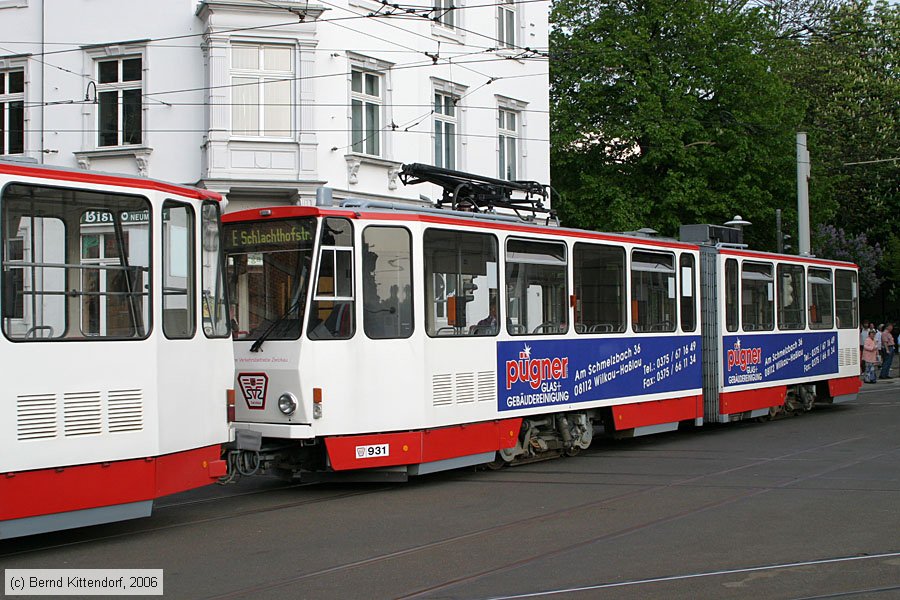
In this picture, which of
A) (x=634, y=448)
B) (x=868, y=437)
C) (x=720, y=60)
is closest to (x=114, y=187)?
(x=634, y=448)

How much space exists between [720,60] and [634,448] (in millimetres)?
23324

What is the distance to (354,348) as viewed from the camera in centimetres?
1158

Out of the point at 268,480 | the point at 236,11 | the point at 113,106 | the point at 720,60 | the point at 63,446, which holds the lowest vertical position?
the point at 268,480

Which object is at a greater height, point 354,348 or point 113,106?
point 113,106

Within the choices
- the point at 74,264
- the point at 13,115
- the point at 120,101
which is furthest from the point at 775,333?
the point at 13,115

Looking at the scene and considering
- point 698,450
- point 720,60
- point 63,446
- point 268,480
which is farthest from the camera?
point 720,60

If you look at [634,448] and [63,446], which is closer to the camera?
[63,446]

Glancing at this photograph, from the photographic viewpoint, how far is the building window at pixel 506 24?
2752 cm

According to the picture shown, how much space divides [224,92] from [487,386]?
10.8 metres

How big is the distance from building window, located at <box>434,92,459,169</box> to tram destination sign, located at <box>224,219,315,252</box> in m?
13.8

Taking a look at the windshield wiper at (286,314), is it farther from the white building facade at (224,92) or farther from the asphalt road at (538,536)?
the white building facade at (224,92)

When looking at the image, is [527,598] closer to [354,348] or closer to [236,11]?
[354,348]

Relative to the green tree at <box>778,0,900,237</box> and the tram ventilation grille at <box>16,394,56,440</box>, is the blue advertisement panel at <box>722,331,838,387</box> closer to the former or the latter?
the tram ventilation grille at <box>16,394,56,440</box>

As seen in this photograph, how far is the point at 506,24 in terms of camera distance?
27859 mm
